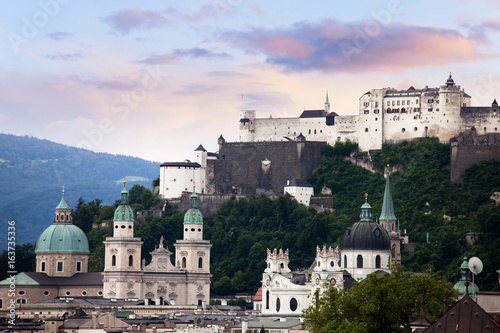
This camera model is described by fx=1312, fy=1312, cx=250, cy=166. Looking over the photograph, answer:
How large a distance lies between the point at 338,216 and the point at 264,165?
12010 millimetres

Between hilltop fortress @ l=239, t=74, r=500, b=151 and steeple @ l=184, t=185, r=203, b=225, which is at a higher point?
hilltop fortress @ l=239, t=74, r=500, b=151

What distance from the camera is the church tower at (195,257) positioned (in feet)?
369

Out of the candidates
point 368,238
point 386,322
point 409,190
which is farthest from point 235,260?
point 386,322

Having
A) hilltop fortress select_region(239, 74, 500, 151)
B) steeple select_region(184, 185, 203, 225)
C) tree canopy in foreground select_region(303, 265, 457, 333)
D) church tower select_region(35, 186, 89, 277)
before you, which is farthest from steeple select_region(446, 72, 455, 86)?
tree canopy in foreground select_region(303, 265, 457, 333)

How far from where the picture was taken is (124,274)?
110562mm

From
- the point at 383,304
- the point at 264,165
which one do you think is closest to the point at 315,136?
the point at 264,165

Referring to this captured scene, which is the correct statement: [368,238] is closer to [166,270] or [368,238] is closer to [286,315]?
[286,315]

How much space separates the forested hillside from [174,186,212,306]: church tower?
333cm

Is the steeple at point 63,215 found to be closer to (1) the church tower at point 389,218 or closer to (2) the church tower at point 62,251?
(2) the church tower at point 62,251

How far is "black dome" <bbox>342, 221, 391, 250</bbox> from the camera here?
95750 millimetres

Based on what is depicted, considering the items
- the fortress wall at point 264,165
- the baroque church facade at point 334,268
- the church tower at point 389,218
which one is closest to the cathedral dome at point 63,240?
the fortress wall at point 264,165

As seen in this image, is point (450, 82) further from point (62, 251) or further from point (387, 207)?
point (62, 251)

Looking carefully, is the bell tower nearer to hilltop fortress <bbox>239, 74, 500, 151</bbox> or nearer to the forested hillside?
the forested hillside

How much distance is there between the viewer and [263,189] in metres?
132
